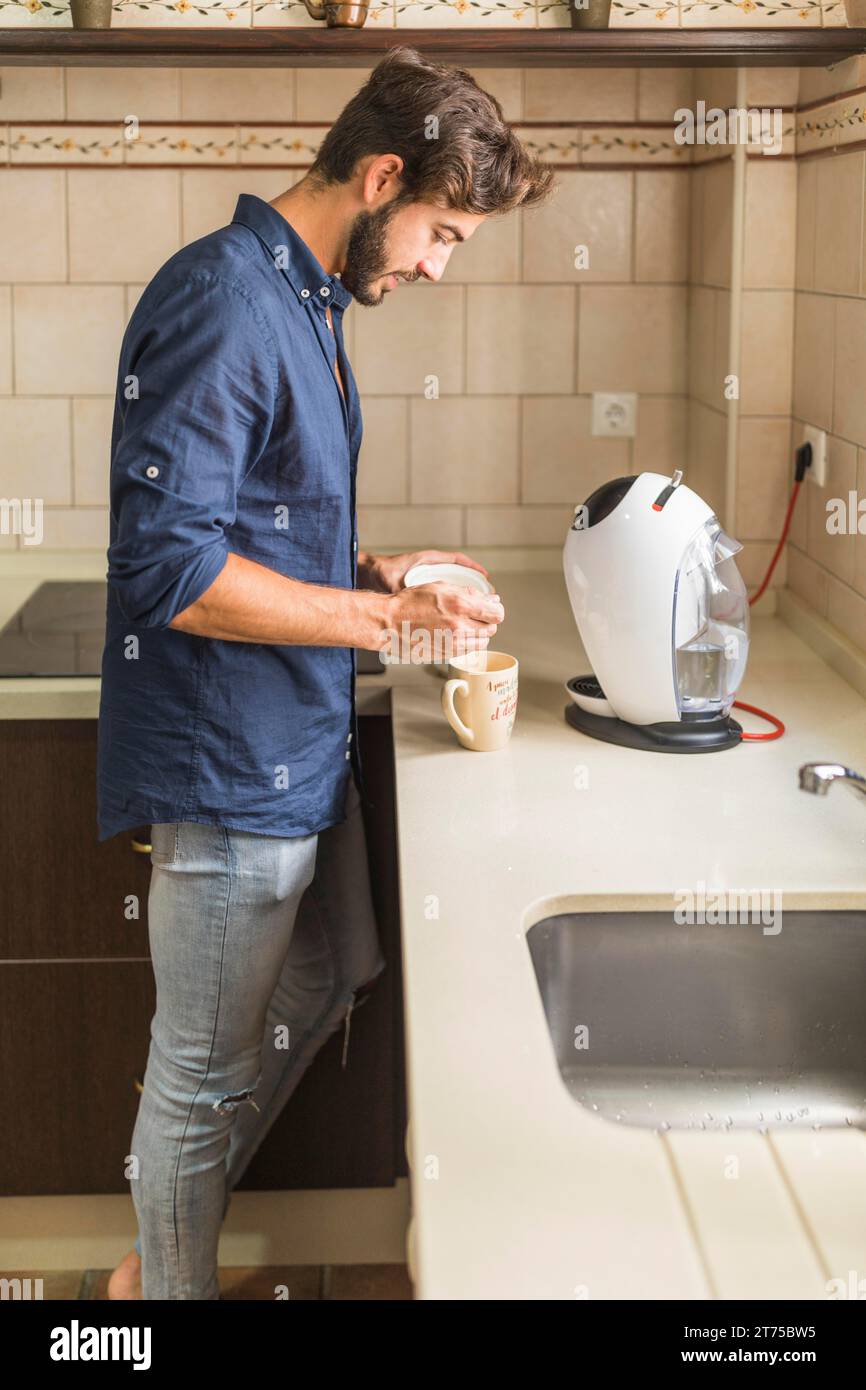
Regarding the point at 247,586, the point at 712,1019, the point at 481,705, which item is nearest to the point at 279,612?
the point at 247,586

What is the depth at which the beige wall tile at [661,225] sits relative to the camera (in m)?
2.32

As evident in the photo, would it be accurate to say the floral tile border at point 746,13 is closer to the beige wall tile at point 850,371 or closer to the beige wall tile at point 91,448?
the beige wall tile at point 850,371

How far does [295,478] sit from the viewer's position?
1421mm

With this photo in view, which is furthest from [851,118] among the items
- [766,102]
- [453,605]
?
[453,605]

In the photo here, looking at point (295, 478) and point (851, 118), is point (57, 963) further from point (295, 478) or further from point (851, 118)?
point (851, 118)

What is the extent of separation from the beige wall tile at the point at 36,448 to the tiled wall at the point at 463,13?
0.63 m

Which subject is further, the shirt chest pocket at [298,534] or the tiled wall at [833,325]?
the tiled wall at [833,325]

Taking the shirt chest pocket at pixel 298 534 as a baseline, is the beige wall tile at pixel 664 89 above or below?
above

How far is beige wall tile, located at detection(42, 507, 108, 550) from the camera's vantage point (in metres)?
2.38

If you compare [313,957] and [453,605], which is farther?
[313,957]

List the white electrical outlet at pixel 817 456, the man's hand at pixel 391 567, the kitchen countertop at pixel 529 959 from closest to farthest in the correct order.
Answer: the kitchen countertop at pixel 529 959, the man's hand at pixel 391 567, the white electrical outlet at pixel 817 456

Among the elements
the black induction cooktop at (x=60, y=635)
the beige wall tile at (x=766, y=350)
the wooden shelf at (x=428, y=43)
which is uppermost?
the wooden shelf at (x=428, y=43)

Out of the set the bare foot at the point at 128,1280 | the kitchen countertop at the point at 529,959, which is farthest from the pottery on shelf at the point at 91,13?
the bare foot at the point at 128,1280
